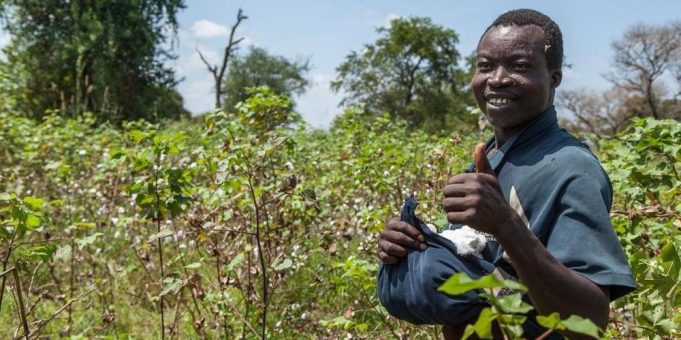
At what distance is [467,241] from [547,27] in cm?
53

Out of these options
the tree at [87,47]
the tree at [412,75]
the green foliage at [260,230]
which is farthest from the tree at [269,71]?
the green foliage at [260,230]

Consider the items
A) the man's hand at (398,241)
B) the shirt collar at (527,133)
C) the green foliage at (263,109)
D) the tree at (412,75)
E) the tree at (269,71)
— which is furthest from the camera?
the tree at (269,71)

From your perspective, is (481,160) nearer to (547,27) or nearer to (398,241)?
(398,241)

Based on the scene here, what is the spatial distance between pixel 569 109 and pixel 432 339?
50.4 meters

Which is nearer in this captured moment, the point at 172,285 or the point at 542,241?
the point at 542,241

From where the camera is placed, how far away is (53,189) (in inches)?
245

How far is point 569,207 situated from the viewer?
1317 mm

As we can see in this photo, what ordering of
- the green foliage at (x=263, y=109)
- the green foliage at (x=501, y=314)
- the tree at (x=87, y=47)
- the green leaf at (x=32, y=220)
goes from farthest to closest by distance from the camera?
the tree at (x=87, y=47), the green foliage at (x=263, y=109), the green leaf at (x=32, y=220), the green foliage at (x=501, y=314)

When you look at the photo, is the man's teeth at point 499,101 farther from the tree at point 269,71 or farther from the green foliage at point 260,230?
the tree at point 269,71

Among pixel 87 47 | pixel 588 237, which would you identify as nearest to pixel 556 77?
pixel 588 237

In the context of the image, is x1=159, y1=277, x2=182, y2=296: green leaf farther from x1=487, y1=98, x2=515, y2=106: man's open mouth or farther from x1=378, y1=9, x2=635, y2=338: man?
x1=487, y1=98, x2=515, y2=106: man's open mouth

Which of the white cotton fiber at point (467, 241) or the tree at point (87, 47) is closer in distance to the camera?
the white cotton fiber at point (467, 241)

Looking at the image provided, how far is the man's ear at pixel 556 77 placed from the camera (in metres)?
1.62

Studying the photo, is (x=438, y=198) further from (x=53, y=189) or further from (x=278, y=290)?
(x=53, y=189)
